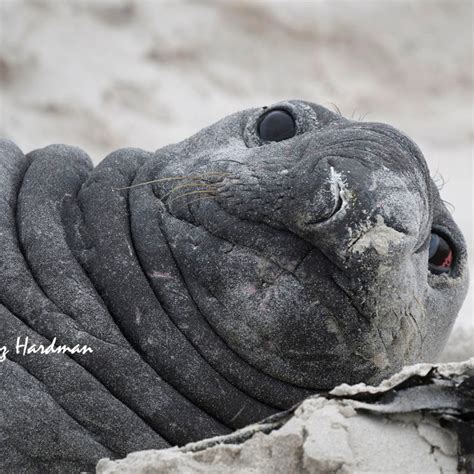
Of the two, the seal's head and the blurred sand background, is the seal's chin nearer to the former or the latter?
the seal's head

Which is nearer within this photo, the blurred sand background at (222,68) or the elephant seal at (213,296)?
the elephant seal at (213,296)

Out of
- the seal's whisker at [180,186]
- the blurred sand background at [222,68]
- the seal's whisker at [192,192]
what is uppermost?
the blurred sand background at [222,68]

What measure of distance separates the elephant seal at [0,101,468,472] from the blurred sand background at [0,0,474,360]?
10.2ft

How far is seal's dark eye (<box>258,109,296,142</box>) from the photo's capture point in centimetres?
293

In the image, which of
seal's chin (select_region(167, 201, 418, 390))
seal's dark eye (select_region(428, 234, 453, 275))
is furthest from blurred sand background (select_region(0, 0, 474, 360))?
seal's chin (select_region(167, 201, 418, 390))

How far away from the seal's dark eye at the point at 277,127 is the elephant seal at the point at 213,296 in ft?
0.34

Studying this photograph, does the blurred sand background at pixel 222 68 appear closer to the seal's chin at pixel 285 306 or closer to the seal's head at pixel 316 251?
the seal's head at pixel 316 251

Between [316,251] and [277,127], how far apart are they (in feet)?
1.98

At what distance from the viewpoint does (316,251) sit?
8.11ft

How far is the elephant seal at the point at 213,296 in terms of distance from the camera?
245 centimetres

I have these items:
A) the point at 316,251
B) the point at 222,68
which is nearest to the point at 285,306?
the point at 316,251

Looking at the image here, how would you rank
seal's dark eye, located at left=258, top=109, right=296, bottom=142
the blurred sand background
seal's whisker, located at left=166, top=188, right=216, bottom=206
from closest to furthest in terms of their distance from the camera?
1. seal's whisker, located at left=166, top=188, right=216, bottom=206
2. seal's dark eye, located at left=258, top=109, right=296, bottom=142
3. the blurred sand background

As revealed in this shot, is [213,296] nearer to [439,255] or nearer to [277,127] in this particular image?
[277,127]

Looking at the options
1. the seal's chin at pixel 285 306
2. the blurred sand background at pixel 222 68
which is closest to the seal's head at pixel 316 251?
the seal's chin at pixel 285 306
